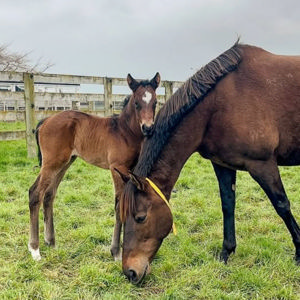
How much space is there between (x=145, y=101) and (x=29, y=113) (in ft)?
15.2

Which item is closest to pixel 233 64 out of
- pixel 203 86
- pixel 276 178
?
pixel 203 86

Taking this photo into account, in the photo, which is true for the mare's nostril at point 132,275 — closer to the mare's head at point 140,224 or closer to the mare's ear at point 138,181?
the mare's head at point 140,224

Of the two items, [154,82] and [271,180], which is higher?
[154,82]

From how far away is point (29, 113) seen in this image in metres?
7.46

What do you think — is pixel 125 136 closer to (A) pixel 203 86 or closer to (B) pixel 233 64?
(A) pixel 203 86

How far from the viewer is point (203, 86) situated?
2.86 meters

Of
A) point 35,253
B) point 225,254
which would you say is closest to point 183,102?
point 225,254

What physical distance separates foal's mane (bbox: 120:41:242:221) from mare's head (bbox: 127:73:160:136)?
58 cm

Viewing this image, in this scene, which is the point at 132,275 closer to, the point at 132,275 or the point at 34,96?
the point at 132,275

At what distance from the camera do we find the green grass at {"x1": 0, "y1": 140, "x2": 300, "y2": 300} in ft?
8.31

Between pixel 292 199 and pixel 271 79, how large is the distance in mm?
2560

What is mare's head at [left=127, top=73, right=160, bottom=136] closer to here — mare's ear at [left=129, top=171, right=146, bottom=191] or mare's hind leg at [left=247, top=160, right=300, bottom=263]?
mare's ear at [left=129, top=171, right=146, bottom=191]

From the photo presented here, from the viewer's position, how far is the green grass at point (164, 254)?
99.7 inches

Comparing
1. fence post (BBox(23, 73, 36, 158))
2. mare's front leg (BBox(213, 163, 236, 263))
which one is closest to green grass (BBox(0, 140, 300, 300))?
mare's front leg (BBox(213, 163, 236, 263))
